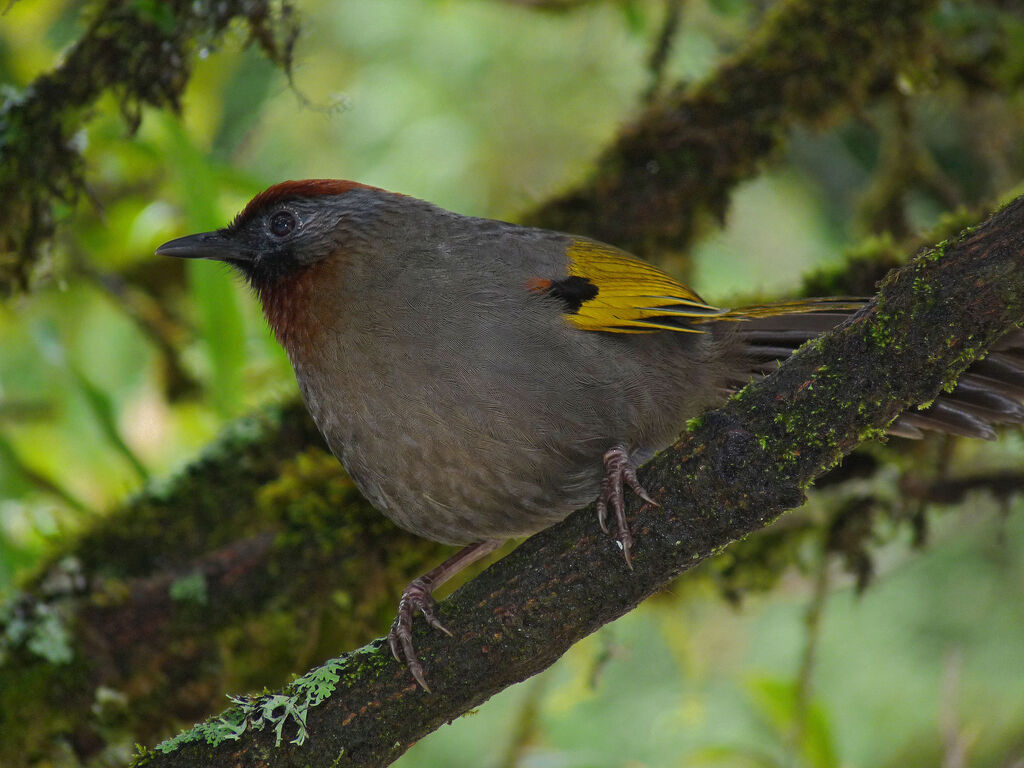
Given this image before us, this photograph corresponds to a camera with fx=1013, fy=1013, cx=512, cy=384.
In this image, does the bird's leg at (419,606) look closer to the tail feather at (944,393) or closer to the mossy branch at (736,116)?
the tail feather at (944,393)

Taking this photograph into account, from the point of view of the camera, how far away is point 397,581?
4.23 metres

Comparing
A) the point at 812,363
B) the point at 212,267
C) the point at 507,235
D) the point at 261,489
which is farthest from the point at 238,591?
the point at 812,363

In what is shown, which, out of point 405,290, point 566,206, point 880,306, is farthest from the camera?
point 566,206

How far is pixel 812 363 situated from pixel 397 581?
7.64 feet

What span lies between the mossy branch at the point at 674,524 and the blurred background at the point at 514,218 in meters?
1.86

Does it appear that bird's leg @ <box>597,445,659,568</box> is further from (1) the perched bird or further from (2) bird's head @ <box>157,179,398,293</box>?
(2) bird's head @ <box>157,179,398,293</box>

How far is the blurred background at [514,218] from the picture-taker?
4.60m

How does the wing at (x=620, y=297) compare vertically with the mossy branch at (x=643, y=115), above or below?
below

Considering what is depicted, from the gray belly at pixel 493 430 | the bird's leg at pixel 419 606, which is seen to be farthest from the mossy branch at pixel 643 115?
the bird's leg at pixel 419 606

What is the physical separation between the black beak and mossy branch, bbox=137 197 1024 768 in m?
1.55

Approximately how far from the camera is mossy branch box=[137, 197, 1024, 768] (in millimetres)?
2305

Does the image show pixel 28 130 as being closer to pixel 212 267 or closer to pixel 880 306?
pixel 212 267

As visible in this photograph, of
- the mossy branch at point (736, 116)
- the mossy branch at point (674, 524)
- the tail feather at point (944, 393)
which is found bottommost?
the mossy branch at point (674, 524)

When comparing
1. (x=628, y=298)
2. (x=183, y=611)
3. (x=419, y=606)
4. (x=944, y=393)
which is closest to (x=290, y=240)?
(x=628, y=298)
